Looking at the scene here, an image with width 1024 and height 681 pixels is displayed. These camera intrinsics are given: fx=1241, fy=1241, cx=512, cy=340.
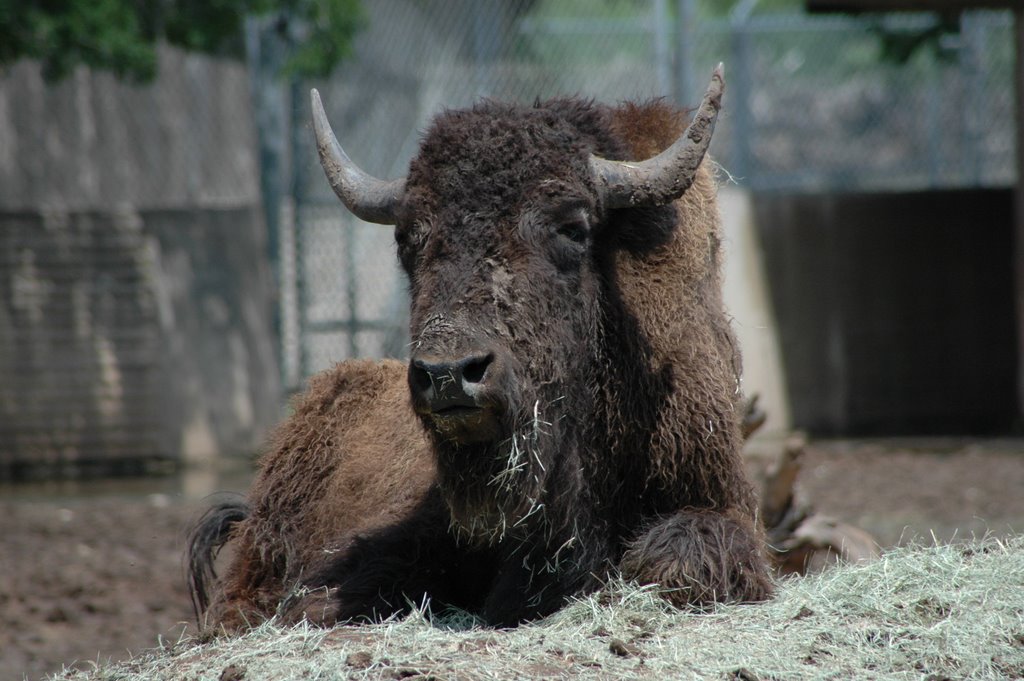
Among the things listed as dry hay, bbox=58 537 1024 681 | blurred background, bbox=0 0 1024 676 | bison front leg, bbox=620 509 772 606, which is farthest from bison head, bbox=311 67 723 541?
blurred background, bbox=0 0 1024 676

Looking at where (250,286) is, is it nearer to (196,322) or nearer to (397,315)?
(196,322)

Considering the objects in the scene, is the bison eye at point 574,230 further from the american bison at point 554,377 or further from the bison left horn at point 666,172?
the bison left horn at point 666,172

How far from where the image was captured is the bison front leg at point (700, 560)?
393cm

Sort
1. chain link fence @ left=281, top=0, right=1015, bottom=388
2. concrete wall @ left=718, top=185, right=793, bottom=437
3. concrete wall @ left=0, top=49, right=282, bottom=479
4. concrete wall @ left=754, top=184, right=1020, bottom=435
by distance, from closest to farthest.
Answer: concrete wall @ left=0, top=49, right=282, bottom=479 → chain link fence @ left=281, top=0, right=1015, bottom=388 → concrete wall @ left=718, top=185, right=793, bottom=437 → concrete wall @ left=754, top=184, right=1020, bottom=435

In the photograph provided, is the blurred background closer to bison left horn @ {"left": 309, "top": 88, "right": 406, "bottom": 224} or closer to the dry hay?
bison left horn @ {"left": 309, "top": 88, "right": 406, "bottom": 224}

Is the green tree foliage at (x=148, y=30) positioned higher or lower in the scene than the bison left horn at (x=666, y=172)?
higher

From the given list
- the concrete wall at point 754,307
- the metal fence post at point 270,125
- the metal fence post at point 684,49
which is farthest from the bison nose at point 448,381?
the concrete wall at point 754,307

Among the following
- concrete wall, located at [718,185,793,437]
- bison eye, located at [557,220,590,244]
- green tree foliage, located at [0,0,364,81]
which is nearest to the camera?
bison eye, located at [557,220,590,244]

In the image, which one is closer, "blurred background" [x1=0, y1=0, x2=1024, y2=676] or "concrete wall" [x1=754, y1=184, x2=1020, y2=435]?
"blurred background" [x1=0, y1=0, x2=1024, y2=676]

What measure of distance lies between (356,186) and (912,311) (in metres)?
9.16

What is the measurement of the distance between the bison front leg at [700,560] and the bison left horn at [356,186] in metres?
1.43

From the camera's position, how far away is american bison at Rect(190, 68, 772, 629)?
385 cm

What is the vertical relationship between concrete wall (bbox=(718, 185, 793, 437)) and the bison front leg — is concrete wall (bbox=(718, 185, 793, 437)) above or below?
above

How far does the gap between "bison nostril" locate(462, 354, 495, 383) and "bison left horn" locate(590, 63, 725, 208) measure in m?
0.83
